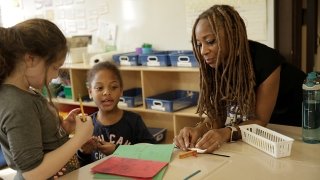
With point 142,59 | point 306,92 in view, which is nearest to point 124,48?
point 142,59

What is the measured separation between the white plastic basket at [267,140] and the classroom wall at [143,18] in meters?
1.25

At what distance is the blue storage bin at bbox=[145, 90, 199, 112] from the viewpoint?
2582 millimetres

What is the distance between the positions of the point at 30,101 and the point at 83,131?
0.19 metres

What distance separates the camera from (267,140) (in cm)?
115

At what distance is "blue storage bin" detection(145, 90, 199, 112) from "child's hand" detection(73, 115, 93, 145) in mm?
1487

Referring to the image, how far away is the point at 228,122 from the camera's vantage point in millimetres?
1510

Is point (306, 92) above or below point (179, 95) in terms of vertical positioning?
above

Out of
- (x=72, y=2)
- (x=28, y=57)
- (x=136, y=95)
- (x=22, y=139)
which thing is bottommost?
(x=136, y=95)

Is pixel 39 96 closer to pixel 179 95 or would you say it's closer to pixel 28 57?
pixel 28 57

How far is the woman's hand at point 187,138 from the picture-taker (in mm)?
1265

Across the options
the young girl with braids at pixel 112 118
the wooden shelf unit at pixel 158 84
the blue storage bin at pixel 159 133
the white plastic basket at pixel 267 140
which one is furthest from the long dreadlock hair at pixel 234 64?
the blue storage bin at pixel 159 133

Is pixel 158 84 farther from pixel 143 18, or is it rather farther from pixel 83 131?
pixel 83 131

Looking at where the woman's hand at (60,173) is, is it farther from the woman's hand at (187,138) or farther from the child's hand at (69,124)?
the woman's hand at (187,138)

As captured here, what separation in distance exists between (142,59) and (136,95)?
1.36ft
